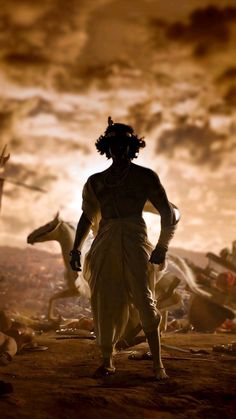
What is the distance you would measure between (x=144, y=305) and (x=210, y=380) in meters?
1.11

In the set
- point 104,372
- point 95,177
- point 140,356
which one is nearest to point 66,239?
point 140,356

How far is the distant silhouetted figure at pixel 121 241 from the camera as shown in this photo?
16.2 ft

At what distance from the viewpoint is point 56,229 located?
34.6 feet

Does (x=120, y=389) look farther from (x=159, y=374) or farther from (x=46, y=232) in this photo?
(x=46, y=232)

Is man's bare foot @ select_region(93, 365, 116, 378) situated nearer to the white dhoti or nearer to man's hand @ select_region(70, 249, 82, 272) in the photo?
the white dhoti

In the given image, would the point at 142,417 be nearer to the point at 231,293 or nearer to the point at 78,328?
the point at 78,328

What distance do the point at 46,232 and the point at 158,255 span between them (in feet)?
20.2

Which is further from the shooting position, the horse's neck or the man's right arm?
the horse's neck

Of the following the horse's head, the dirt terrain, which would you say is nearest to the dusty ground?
the dirt terrain

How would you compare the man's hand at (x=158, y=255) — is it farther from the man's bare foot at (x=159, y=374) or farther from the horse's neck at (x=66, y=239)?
the horse's neck at (x=66, y=239)

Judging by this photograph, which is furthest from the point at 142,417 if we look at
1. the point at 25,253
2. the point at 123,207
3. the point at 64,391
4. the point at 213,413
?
the point at 25,253

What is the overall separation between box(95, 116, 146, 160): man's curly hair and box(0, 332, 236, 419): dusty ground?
263 centimetres

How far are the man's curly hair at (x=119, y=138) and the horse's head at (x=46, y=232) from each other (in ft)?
17.7

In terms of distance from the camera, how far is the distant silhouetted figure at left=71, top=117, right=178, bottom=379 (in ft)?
16.2
